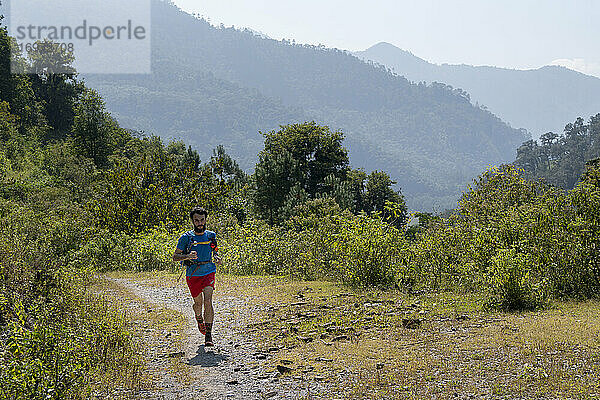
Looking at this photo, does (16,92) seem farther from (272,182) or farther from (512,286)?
(512,286)

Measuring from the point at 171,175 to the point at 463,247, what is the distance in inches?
649

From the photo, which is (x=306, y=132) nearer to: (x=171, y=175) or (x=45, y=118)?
(x=171, y=175)

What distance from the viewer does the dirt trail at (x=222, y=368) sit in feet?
18.5

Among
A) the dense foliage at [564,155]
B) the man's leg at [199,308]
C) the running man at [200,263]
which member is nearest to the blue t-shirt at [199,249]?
the running man at [200,263]

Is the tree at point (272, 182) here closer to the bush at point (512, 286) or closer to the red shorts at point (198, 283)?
the bush at point (512, 286)

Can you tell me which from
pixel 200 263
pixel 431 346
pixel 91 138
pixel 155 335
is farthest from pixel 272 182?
pixel 431 346

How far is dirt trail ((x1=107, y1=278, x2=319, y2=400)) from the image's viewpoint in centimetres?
563

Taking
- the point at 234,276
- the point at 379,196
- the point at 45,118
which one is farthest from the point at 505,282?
the point at 45,118

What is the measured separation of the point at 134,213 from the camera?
2328cm

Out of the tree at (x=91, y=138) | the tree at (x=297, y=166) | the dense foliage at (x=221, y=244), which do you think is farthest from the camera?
the tree at (x=91, y=138)

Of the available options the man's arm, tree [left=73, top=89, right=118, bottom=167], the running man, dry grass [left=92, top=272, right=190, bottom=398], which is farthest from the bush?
tree [left=73, top=89, right=118, bottom=167]

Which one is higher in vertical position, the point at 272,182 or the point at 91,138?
the point at 91,138

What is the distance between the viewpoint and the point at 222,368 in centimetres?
656

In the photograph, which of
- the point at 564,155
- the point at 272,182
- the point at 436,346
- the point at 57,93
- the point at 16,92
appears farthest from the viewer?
the point at 564,155
